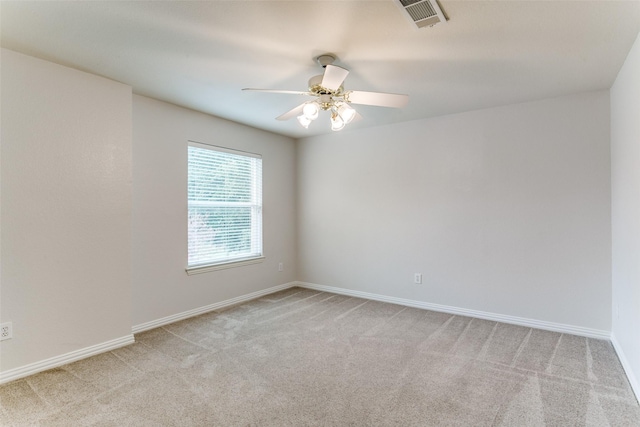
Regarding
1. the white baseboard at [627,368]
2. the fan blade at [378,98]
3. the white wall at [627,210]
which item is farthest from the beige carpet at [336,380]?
the fan blade at [378,98]

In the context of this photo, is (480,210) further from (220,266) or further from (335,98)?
(220,266)

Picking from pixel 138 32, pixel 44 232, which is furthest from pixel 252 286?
pixel 138 32

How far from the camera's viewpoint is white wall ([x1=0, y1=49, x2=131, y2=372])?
238cm

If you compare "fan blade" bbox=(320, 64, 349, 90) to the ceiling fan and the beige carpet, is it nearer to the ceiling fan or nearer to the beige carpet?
the ceiling fan

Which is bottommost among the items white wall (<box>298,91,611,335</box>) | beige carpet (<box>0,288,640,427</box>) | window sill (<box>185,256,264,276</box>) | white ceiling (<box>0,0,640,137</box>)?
beige carpet (<box>0,288,640,427</box>)

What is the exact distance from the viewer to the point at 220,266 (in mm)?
4090

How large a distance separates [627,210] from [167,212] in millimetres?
4123

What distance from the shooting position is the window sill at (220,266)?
378cm

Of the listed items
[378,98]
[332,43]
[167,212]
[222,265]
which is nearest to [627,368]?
[378,98]

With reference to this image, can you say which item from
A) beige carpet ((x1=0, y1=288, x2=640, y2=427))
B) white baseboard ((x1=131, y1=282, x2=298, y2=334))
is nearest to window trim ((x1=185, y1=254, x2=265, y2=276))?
white baseboard ((x1=131, y1=282, x2=298, y2=334))

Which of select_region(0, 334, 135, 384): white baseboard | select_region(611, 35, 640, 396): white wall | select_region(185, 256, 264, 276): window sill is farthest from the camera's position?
select_region(185, 256, 264, 276): window sill

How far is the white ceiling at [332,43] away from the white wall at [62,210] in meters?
0.25

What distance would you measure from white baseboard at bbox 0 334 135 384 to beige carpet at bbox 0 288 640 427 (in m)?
0.09

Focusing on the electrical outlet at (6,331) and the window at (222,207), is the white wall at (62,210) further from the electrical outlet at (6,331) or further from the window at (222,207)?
the window at (222,207)
